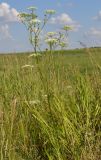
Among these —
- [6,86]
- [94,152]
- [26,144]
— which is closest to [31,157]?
[26,144]

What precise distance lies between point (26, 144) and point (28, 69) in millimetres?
2817

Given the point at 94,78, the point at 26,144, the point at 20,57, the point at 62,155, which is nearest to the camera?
the point at 62,155

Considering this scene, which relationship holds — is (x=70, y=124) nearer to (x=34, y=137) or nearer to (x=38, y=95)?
(x=34, y=137)

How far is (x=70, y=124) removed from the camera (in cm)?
496

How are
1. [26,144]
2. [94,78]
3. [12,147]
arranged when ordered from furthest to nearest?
[94,78] → [26,144] → [12,147]

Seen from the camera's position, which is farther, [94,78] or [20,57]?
[20,57]

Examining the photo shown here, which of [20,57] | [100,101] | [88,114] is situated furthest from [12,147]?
[20,57]

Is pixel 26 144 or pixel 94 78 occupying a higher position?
pixel 94 78

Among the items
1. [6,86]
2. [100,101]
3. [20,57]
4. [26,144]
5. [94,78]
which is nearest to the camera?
[26,144]

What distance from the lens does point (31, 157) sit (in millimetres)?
4891

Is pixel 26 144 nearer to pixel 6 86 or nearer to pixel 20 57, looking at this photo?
pixel 6 86

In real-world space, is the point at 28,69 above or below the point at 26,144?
above

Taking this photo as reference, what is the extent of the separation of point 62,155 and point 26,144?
18.9 inches

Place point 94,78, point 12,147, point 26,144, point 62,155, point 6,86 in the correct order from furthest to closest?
point 6,86, point 94,78, point 26,144, point 62,155, point 12,147
